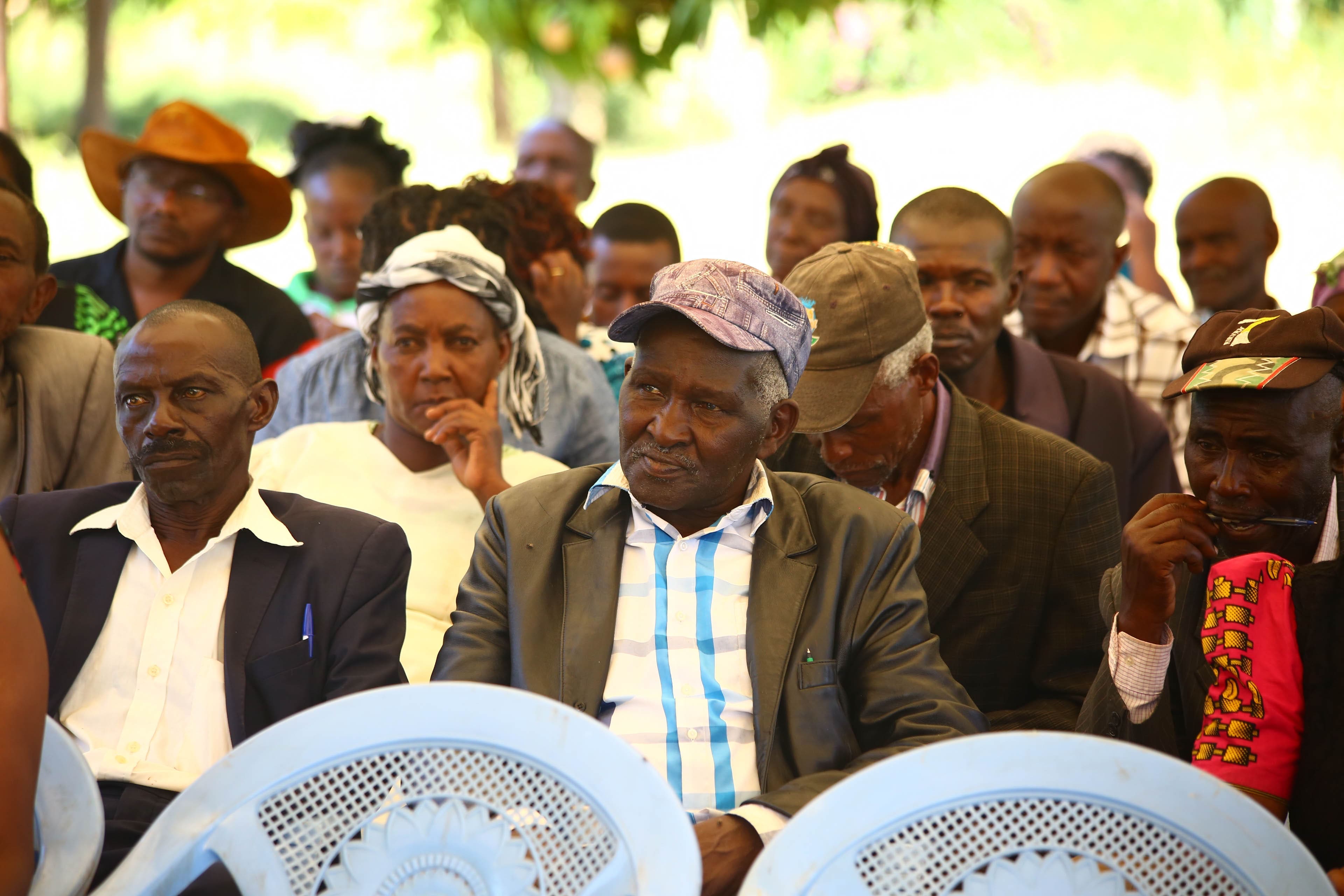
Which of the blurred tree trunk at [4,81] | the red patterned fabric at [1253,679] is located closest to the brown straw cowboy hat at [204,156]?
the blurred tree trunk at [4,81]

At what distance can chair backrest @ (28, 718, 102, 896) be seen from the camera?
1.75 meters

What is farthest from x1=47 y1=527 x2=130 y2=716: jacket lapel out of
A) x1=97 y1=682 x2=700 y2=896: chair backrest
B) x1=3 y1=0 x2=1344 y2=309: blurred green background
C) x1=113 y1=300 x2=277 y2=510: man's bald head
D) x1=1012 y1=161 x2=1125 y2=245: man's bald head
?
x1=3 y1=0 x2=1344 y2=309: blurred green background

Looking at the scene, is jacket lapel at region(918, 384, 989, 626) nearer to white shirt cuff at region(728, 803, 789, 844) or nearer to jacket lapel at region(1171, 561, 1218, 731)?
jacket lapel at region(1171, 561, 1218, 731)

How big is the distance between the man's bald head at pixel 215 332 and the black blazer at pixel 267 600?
30 centimetres

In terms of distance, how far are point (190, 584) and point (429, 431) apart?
0.93 meters

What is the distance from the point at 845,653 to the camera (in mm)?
2338

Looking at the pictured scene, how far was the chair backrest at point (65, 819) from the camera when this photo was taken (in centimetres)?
175

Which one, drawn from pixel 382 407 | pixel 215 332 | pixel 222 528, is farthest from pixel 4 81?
pixel 222 528

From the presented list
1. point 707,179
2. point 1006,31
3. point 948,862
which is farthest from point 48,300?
point 1006,31

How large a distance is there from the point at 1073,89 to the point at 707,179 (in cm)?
349

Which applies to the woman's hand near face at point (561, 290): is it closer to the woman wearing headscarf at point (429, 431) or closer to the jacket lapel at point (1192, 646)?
the woman wearing headscarf at point (429, 431)

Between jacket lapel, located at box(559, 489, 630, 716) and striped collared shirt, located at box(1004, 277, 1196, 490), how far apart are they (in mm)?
2659

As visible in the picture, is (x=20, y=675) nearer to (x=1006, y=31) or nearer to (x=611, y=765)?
(x=611, y=765)

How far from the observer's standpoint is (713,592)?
242 centimetres
